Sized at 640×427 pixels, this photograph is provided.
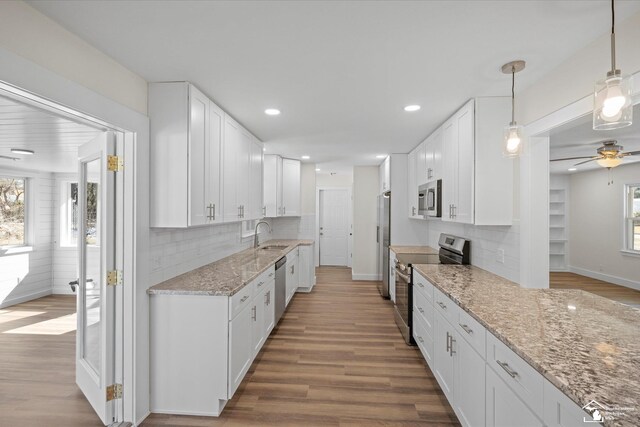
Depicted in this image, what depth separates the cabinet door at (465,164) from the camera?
2.72m

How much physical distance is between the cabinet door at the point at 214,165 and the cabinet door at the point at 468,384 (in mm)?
2215

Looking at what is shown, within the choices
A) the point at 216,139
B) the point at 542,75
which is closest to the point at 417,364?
the point at 542,75

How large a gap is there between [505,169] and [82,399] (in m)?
4.04

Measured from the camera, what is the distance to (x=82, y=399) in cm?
256

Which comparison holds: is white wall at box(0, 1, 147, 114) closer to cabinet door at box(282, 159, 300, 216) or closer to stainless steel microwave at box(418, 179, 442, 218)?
stainless steel microwave at box(418, 179, 442, 218)

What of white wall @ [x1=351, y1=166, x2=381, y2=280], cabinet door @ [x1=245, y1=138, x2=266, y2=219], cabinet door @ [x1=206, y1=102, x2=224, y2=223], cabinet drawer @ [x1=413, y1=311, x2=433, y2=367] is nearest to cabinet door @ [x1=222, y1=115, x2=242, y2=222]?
cabinet door @ [x1=206, y1=102, x2=224, y2=223]

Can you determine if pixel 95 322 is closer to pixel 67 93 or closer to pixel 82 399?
pixel 82 399

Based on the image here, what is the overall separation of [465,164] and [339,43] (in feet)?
5.50

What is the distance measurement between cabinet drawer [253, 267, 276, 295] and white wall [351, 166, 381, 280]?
134 inches

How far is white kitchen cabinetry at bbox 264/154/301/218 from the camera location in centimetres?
553

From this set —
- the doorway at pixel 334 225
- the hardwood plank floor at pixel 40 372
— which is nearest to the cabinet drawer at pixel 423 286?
the hardwood plank floor at pixel 40 372

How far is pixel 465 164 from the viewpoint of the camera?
2.84 m

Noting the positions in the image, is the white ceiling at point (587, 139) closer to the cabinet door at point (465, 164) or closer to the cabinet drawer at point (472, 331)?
the cabinet door at point (465, 164)

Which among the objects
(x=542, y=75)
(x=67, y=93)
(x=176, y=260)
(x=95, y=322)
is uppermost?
(x=542, y=75)
